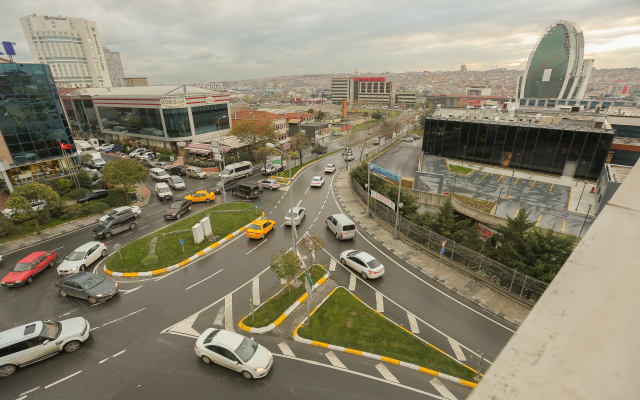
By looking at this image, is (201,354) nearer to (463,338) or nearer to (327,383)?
(327,383)

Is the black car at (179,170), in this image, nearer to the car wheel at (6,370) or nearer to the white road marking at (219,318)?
the white road marking at (219,318)

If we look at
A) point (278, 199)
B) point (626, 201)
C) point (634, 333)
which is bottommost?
point (278, 199)

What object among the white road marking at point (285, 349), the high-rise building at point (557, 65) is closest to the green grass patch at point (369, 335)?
the white road marking at point (285, 349)

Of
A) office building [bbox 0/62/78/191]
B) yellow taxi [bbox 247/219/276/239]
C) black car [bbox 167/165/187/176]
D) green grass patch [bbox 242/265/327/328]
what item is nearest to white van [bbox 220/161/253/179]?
black car [bbox 167/165/187/176]

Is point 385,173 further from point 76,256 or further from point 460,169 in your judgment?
point 76,256

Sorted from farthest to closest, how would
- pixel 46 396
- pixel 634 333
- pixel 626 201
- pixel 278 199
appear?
pixel 278 199, pixel 46 396, pixel 626 201, pixel 634 333

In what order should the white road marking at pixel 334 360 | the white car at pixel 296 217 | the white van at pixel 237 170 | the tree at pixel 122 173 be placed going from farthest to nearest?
the white van at pixel 237 170
the tree at pixel 122 173
the white car at pixel 296 217
the white road marking at pixel 334 360

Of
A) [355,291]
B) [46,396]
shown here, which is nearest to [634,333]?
[355,291]
